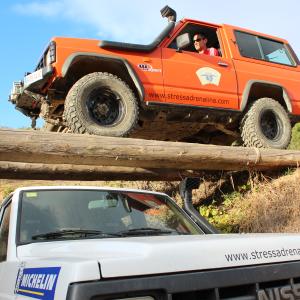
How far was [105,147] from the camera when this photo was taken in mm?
5984

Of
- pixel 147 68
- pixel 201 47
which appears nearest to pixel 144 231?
pixel 147 68

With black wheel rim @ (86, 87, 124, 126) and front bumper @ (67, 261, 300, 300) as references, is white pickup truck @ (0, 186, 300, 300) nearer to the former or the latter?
front bumper @ (67, 261, 300, 300)

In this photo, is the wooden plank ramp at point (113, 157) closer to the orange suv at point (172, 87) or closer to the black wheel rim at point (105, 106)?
the orange suv at point (172, 87)

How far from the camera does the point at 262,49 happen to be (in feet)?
28.5

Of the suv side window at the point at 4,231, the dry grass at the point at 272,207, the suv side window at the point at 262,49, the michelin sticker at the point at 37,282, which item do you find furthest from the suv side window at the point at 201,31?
the michelin sticker at the point at 37,282

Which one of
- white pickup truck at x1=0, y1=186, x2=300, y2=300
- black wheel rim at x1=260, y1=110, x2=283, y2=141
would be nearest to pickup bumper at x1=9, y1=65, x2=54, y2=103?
white pickup truck at x1=0, y1=186, x2=300, y2=300

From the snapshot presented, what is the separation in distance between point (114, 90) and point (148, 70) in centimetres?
64

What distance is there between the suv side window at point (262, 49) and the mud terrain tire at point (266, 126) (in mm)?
863

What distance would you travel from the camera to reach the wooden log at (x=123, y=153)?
5.54 metres

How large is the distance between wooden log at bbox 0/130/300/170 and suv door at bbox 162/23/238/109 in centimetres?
75

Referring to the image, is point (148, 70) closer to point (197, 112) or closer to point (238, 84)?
point (197, 112)

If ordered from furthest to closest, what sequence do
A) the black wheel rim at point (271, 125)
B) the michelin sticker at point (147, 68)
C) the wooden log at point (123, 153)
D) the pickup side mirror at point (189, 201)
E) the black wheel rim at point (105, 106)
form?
the black wheel rim at point (271, 125) → the michelin sticker at point (147, 68) → the black wheel rim at point (105, 106) → the wooden log at point (123, 153) → the pickup side mirror at point (189, 201)

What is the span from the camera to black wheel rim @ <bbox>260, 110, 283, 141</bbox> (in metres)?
8.23

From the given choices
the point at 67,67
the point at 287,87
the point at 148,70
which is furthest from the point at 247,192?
the point at 67,67
